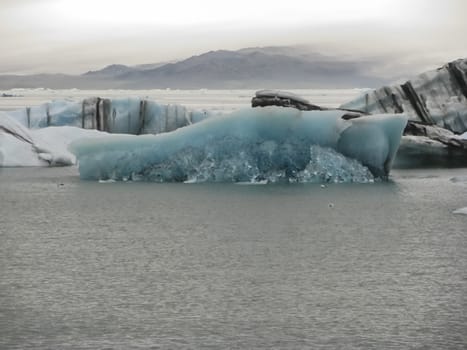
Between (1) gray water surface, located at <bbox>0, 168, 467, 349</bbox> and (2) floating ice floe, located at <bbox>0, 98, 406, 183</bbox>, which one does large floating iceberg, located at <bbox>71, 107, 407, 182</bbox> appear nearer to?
(2) floating ice floe, located at <bbox>0, 98, 406, 183</bbox>

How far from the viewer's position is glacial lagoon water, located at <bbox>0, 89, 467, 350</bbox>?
21.0 ft

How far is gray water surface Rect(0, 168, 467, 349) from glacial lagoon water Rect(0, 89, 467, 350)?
15mm

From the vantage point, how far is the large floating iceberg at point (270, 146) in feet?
62.3

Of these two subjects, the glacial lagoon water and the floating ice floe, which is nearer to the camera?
the glacial lagoon water

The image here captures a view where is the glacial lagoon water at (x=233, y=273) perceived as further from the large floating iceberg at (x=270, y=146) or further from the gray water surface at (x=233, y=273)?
the large floating iceberg at (x=270, y=146)

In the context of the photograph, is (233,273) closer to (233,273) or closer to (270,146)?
(233,273)

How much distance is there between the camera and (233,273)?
8570 mm

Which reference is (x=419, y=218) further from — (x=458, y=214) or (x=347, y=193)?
(x=347, y=193)

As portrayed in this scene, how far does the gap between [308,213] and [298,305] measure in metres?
6.52

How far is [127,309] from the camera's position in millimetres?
7055

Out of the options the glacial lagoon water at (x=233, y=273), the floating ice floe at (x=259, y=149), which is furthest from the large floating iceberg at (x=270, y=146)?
the glacial lagoon water at (x=233, y=273)

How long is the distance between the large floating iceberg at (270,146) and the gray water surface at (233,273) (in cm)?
340

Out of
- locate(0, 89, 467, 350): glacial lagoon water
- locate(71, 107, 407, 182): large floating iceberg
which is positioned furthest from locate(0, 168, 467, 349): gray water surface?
locate(71, 107, 407, 182): large floating iceberg

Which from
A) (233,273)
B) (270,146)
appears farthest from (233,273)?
(270,146)
